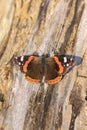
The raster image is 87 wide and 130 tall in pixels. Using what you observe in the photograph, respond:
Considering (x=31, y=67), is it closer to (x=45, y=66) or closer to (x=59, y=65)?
(x=45, y=66)

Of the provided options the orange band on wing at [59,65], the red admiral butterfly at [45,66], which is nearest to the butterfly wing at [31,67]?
the red admiral butterfly at [45,66]

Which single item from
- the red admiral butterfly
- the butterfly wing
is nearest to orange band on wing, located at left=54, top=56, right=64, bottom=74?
the red admiral butterfly

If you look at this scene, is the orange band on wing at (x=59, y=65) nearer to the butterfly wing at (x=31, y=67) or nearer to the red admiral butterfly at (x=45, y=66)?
the red admiral butterfly at (x=45, y=66)

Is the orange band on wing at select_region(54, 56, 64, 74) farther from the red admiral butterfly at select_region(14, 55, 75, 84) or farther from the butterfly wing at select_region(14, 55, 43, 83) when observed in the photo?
the butterfly wing at select_region(14, 55, 43, 83)

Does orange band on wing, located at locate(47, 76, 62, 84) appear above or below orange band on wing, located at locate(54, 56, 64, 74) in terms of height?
below

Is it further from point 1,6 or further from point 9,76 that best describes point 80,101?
point 1,6

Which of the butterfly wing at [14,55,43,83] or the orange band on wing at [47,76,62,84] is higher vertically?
the butterfly wing at [14,55,43,83]
